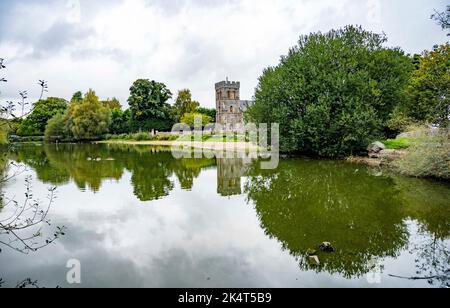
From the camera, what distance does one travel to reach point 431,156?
14.1 m

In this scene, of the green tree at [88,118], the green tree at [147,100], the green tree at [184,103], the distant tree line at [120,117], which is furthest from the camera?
the green tree at [184,103]

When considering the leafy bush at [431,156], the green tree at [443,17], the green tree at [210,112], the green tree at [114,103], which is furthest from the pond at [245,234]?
the green tree at [114,103]

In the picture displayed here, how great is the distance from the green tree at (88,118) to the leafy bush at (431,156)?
53.4 m

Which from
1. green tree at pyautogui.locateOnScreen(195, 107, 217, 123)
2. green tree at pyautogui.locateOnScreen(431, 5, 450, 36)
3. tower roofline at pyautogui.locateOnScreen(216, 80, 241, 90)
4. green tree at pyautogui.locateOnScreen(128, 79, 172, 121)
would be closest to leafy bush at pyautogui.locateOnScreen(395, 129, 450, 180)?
green tree at pyautogui.locateOnScreen(431, 5, 450, 36)

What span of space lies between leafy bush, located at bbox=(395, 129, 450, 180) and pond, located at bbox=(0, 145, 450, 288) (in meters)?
0.73

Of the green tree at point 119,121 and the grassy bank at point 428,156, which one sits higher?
the green tree at point 119,121

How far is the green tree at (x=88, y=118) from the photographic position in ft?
189

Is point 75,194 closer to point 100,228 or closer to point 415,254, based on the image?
point 100,228

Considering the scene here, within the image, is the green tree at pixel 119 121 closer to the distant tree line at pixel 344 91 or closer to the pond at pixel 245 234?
the distant tree line at pixel 344 91

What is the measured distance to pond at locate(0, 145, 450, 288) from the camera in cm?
605
